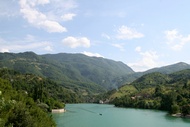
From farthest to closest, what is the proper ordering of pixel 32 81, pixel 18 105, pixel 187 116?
pixel 32 81
pixel 187 116
pixel 18 105

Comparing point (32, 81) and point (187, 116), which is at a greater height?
point (32, 81)

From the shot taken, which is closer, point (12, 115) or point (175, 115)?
A: point (12, 115)

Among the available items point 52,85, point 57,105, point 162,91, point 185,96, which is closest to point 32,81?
point 52,85

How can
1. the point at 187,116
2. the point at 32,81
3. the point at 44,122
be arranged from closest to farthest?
the point at 44,122, the point at 187,116, the point at 32,81

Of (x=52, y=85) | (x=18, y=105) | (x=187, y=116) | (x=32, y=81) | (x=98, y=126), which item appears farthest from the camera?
(x=52, y=85)

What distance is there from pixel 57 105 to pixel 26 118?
84.5m

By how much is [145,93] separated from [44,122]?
150 meters

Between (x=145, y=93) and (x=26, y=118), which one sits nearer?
(x=26, y=118)

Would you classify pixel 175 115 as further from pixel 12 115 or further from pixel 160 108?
pixel 12 115

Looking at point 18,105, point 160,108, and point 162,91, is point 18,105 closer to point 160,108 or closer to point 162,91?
point 160,108

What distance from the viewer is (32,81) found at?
595 ft

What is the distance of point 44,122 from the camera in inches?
1647

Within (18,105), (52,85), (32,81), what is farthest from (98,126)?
(52,85)

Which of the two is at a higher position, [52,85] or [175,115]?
[52,85]
